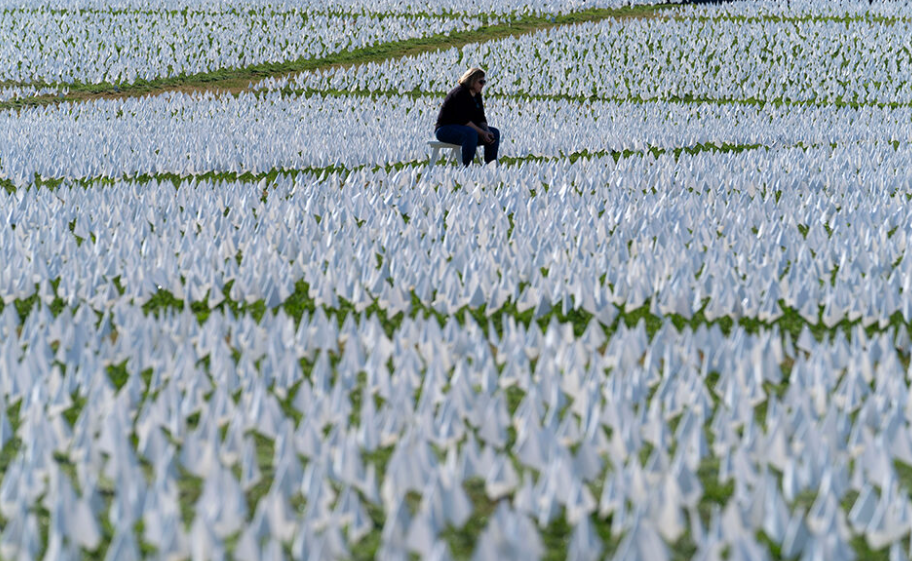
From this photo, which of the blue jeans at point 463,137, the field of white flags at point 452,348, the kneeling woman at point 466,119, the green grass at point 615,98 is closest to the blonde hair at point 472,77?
the kneeling woman at point 466,119

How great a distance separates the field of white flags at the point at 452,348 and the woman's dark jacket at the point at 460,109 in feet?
2.45

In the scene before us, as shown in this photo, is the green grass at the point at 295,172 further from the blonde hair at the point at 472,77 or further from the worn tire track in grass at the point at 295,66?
the worn tire track in grass at the point at 295,66

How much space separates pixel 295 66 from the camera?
2252 cm

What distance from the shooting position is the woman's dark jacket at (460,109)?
433 inches

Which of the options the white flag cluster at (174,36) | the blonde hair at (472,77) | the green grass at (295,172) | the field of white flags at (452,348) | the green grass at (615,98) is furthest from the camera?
the white flag cluster at (174,36)

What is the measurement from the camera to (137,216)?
7.69 meters

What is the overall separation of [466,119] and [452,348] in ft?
22.0

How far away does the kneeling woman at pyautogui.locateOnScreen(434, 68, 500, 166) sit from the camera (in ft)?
35.9

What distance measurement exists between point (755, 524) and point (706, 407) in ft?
2.88

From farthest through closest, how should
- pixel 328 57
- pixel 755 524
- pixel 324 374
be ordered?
pixel 328 57
pixel 324 374
pixel 755 524

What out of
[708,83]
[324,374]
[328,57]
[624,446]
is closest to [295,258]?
[324,374]

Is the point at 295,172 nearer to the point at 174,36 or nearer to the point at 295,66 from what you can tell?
the point at 295,66

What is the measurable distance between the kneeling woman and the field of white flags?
523mm

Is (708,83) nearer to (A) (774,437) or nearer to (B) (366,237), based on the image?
(B) (366,237)
